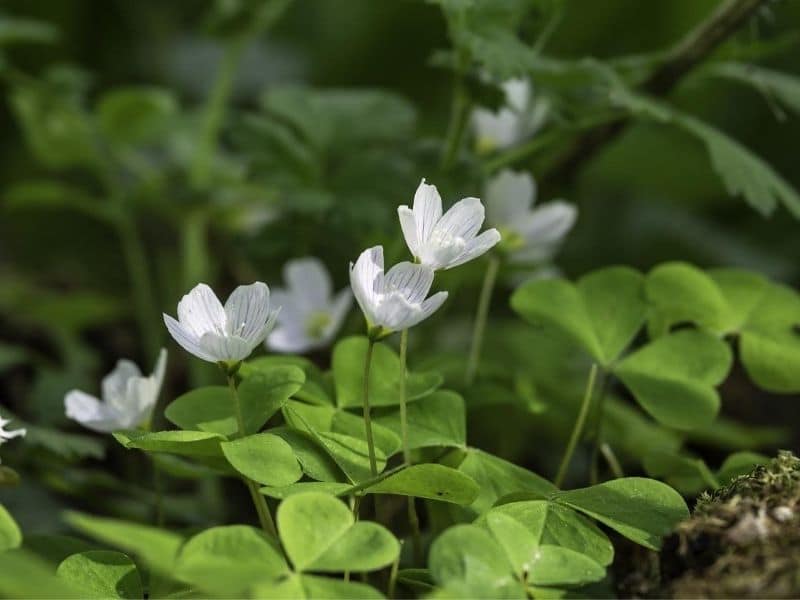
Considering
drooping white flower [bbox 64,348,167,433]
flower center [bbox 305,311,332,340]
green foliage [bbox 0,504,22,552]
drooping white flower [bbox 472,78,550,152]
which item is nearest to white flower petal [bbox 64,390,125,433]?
drooping white flower [bbox 64,348,167,433]

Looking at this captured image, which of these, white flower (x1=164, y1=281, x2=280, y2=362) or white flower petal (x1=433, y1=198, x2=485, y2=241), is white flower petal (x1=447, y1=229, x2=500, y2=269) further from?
white flower (x1=164, y1=281, x2=280, y2=362)

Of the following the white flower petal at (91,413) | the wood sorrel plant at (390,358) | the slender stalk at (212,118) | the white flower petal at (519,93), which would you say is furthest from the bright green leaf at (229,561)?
the slender stalk at (212,118)

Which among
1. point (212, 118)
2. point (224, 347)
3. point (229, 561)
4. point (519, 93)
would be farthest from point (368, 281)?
point (212, 118)

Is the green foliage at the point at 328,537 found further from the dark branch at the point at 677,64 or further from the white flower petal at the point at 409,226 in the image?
the dark branch at the point at 677,64

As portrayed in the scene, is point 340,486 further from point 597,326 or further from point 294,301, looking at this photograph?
point 294,301

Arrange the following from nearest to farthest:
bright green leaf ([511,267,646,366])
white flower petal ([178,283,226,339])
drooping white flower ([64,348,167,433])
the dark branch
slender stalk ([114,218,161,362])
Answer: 1. white flower petal ([178,283,226,339])
2. drooping white flower ([64,348,167,433])
3. bright green leaf ([511,267,646,366])
4. the dark branch
5. slender stalk ([114,218,161,362])

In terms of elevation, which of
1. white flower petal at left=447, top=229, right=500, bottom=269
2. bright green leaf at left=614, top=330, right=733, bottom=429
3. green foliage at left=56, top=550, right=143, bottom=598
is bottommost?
green foliage at left=56, top=550, right=143, bottom=598
